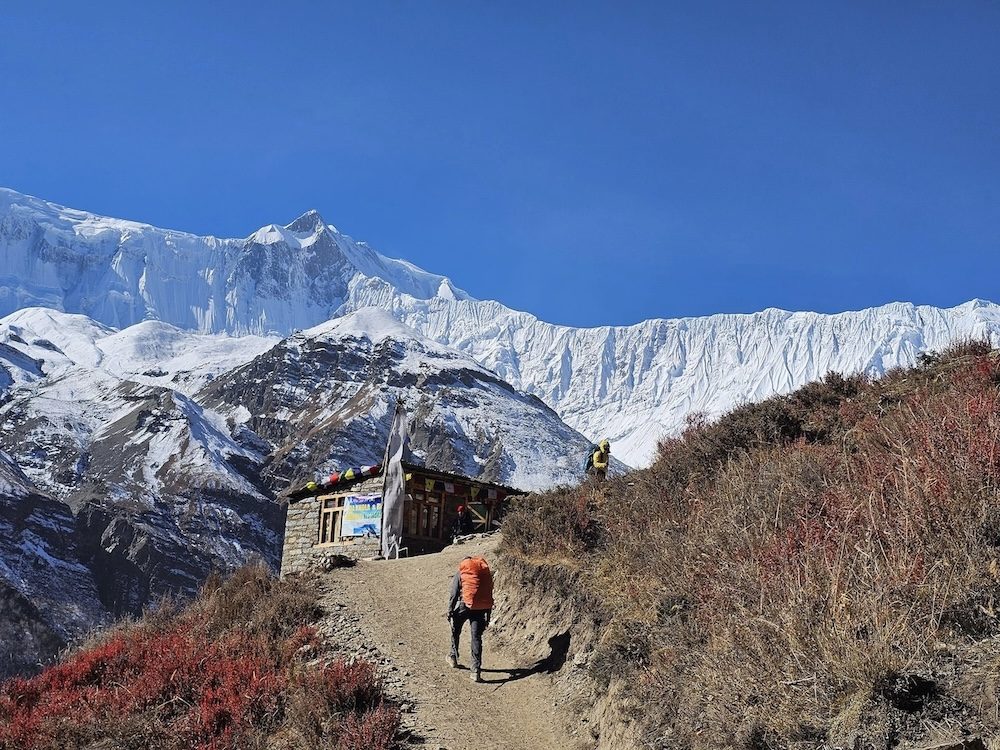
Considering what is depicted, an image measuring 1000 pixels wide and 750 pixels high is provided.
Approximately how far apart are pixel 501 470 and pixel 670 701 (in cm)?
12416

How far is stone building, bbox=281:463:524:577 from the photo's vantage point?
88.4 feet

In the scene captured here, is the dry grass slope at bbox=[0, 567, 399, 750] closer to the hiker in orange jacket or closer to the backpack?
the hiker in orange jacket

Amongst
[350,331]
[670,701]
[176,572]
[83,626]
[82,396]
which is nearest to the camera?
[670,701]

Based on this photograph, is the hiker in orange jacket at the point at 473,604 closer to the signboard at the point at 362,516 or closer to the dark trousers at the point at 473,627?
the dark trousers at the point at 473,627

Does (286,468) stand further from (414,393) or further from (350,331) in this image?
(350,331)

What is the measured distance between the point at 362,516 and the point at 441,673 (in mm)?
16104

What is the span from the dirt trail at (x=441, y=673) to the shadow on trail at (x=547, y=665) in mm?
27

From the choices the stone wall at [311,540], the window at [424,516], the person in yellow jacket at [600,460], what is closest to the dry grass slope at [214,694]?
the person in yellow jacket at [600,460]

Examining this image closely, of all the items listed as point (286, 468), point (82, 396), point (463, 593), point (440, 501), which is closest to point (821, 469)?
point (463, 593)

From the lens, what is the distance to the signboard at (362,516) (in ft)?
88.9

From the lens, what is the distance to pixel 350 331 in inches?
7589

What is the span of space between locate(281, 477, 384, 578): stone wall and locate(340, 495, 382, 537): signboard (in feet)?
0.68

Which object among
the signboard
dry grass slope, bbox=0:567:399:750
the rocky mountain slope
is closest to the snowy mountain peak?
the rocky mountain slope

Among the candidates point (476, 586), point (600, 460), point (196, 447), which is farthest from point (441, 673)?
point (196, 447)
